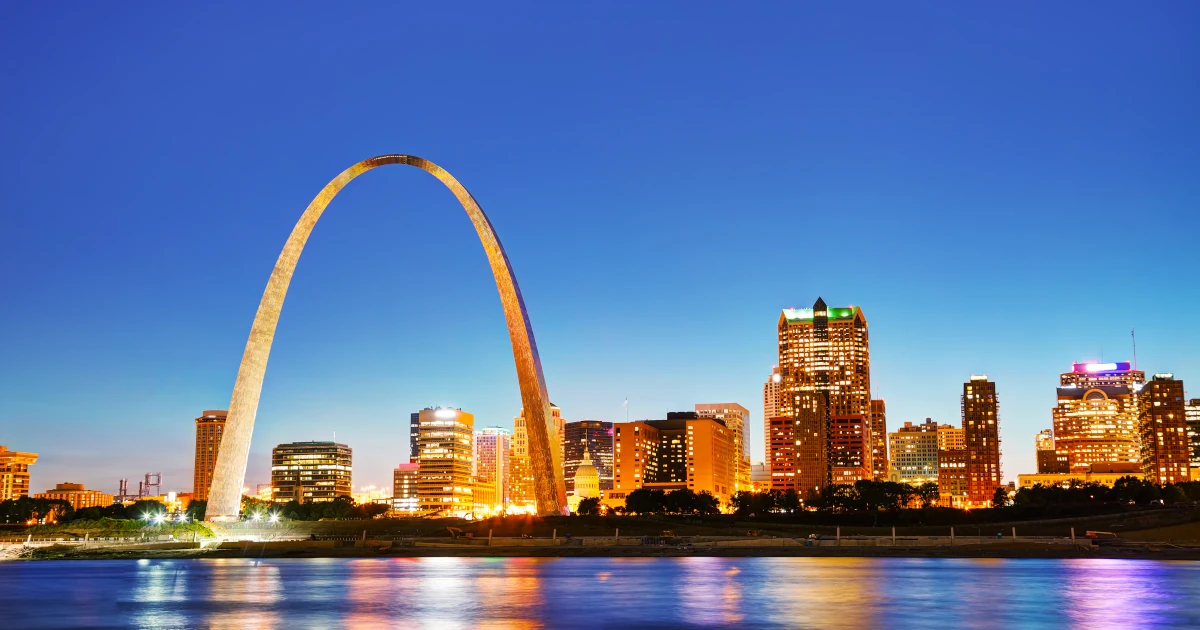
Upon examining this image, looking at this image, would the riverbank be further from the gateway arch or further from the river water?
the river water

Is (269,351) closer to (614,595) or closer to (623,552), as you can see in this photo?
(623,552)

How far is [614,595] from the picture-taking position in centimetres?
3556

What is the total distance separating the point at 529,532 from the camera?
72.9 m

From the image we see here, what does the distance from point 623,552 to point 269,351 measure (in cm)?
2475

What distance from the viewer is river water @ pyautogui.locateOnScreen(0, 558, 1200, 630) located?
28.1 meters

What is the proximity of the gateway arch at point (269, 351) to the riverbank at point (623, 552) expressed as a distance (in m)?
3.51

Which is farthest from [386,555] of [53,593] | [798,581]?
[798,581]

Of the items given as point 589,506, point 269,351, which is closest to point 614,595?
point 269,351

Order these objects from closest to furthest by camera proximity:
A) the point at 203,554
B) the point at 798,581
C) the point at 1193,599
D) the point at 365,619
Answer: the point at 365,619 < the point at 1193,599 < the point at 798,581 < the point at 203,554

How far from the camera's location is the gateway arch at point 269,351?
206ft

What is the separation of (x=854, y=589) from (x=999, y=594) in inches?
184

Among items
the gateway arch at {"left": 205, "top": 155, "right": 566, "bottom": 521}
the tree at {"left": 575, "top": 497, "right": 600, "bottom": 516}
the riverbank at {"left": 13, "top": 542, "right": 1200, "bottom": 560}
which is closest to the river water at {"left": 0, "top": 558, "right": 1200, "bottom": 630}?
the riverbank at {"left": 13, "top": 542, "right": 1200, "bottom": 560}

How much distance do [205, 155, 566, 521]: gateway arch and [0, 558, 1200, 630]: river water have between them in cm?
907

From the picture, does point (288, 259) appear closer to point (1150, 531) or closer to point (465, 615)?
point (465, 615)
